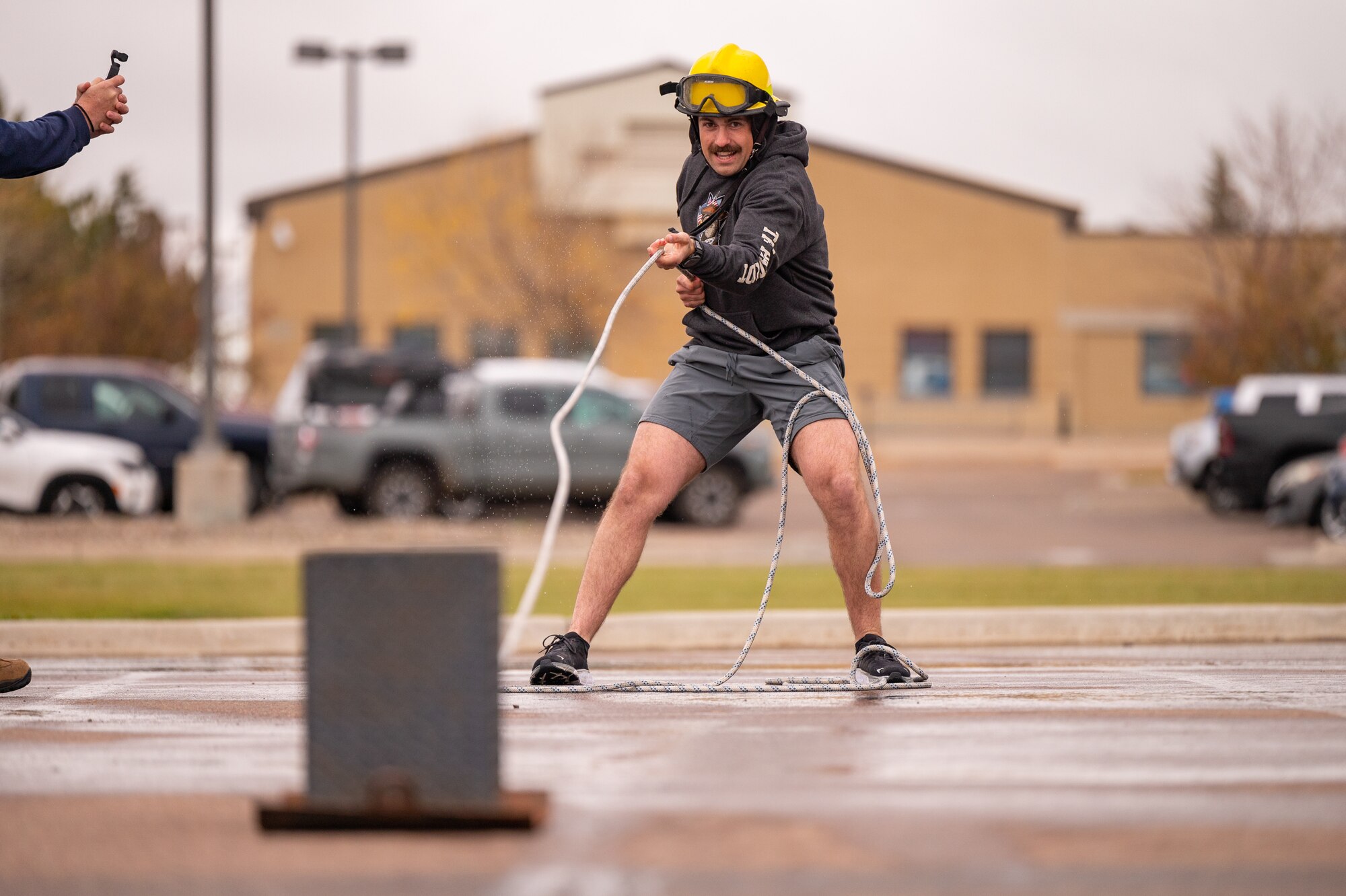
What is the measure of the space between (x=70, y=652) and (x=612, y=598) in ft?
11.7

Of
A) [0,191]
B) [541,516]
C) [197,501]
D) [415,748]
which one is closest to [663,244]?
[415,748]

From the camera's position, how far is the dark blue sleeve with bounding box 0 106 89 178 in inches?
228

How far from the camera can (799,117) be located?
1747 inches

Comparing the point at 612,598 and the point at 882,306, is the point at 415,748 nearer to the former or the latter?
the point at 612,598

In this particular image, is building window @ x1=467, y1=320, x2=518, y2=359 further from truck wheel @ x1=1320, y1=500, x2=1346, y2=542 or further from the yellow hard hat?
the yellow hard hat

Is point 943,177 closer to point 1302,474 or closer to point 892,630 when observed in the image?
point 1302,474

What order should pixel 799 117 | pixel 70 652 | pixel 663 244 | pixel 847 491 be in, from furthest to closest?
pixel 799 117
pixel 70 652
pixel 847 491
pixel 663 244

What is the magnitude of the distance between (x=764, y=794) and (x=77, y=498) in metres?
16.7

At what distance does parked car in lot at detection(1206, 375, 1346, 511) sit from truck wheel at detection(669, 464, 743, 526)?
703 centimetres

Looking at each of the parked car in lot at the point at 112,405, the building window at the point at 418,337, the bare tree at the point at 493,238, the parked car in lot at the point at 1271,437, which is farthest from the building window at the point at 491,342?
the parked car in lot at the point at 1271,437

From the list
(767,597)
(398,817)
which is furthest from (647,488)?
(398,817)

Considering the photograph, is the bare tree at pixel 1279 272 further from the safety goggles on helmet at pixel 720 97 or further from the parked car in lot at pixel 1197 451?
the safety goggles on helmet at pixel 720 97

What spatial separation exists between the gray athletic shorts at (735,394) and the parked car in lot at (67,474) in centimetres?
1455

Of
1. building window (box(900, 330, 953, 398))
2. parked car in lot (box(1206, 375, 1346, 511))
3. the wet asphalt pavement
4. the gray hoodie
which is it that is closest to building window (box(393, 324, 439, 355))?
building window (box(900, 330, 953, 398))
